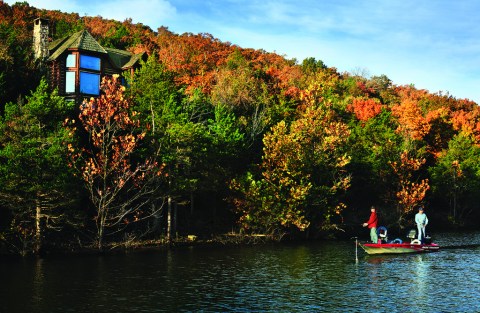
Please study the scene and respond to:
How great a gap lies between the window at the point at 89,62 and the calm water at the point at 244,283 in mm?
29611

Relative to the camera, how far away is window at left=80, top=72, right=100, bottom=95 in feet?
190

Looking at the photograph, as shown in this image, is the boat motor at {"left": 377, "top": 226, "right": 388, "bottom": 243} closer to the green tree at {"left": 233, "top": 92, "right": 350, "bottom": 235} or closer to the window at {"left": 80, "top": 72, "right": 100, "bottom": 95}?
the green tree at {"left": 233, "top": 92, "right": 350, "bottom": 235}

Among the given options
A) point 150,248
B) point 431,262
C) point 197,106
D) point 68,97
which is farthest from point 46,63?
point 431,262

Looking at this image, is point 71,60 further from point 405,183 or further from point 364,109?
point 364,109

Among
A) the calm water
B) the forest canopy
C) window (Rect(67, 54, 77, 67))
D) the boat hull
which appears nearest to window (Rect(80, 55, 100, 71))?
window (Rect(67, 54, 77, 67))

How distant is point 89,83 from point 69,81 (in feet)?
7.35

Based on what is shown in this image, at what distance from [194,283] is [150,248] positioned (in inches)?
597

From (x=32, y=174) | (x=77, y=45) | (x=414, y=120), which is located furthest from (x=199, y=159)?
(x=414, y=120)

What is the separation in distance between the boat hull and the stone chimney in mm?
43416

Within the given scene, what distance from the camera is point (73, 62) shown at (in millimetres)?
57812

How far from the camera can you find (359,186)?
6481cm

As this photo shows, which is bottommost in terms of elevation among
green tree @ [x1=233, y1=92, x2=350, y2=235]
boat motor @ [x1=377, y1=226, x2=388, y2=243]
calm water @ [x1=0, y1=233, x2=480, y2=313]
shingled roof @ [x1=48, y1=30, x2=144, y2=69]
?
calm water @ [x1=0, y1=233, x2=480, y2=313]

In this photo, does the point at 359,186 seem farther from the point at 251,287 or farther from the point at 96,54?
the point at 251,287

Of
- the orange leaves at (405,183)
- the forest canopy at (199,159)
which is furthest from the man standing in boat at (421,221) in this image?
the orange leaves at (405,183)
